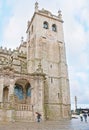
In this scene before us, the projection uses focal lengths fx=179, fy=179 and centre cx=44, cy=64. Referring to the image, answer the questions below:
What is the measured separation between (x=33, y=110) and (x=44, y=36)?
772 inches

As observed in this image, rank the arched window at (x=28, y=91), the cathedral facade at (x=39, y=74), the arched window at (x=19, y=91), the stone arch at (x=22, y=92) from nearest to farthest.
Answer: the cathedral facade at (x=39, y=74) < the arched window at (x=28, y=91) < the stone arch at (x=22, y=92) < the arched window at (x=19, y=91)

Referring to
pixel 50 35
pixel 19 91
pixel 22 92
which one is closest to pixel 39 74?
pixel 22 92

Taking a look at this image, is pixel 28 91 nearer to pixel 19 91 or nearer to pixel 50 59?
pixel 19 91

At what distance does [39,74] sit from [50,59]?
1163cm

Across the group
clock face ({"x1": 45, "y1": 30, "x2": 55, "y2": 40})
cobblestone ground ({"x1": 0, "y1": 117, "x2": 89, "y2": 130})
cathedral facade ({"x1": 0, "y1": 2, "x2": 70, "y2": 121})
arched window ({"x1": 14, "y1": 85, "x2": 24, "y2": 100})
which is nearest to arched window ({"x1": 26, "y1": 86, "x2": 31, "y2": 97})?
cathedral facade ({"x1": 0, "y1": 2, "x2": 70, "y2": 121})

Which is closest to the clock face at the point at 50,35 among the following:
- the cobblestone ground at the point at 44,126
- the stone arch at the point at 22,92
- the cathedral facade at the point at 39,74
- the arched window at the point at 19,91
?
the cathedral facade at the point at 39,74

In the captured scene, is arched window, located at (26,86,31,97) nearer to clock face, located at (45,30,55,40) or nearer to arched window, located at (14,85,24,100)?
arched window, located at (14,85,24,100)

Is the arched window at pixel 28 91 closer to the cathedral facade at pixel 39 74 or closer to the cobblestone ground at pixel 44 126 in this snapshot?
the cathedral facade at pixel 39 74

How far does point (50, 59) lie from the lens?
38.6 metres

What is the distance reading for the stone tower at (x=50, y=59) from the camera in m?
34.9

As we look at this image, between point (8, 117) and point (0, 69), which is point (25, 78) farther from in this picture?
point (8, 117)

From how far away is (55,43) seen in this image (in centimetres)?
4084

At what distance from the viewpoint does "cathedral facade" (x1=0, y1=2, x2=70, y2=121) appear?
2566 cm

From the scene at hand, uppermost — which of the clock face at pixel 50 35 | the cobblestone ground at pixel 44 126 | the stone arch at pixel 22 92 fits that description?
the clock face at pixel 50 35
